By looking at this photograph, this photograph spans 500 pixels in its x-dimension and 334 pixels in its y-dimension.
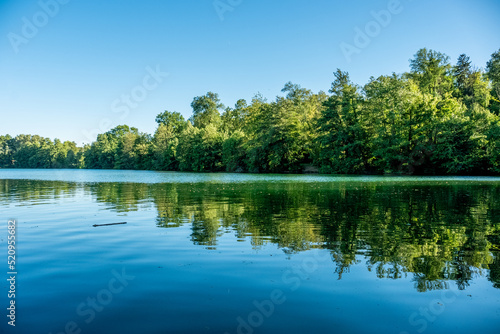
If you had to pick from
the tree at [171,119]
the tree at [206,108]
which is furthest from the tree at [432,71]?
the tree at [171,119]

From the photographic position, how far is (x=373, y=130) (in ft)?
222

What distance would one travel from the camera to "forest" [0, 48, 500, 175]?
184 ft

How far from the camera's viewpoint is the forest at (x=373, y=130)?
56062mm

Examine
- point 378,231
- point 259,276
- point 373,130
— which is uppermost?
point 373,130

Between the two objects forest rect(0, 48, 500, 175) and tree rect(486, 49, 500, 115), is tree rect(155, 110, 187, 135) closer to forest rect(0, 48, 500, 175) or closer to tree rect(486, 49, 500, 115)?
forest rect(0, 48, 500, 175)

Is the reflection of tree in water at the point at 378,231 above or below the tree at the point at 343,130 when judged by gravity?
below

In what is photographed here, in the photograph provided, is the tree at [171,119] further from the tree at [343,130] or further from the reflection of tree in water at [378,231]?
the reflection of tree in water at [378,231]

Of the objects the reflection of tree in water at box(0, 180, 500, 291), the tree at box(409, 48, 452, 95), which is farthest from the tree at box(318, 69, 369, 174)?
the reflection of tree in water at box(0, 180, 500, 291)

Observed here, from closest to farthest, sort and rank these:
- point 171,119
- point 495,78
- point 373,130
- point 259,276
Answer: point 259,276, point 373,130, point 495,78, point 171,119

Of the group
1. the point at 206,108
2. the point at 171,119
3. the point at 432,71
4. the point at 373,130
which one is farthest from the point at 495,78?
the point at 171,119

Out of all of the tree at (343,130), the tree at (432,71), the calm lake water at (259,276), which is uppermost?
the tree at (432,71)

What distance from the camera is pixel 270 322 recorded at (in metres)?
4.88

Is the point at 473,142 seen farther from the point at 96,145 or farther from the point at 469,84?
the point at 96,145

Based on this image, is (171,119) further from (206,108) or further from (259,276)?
(259,276)
